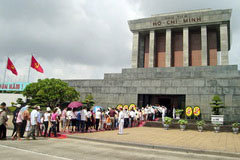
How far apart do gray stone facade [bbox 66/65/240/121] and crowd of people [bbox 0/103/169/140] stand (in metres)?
4.81

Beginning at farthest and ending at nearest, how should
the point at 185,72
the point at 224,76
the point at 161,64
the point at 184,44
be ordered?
the point at 161,64, the point at 184,44, the point at 185,72, the point at 224,76

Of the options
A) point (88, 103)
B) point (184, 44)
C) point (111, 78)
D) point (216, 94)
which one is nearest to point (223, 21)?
point (184, 44)

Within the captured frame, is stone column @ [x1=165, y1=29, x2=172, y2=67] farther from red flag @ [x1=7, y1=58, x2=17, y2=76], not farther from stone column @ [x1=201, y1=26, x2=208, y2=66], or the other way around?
red flag @ [x1=7, y1=58, x2=17, y2=76]

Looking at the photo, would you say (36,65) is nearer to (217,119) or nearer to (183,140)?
(217,119)

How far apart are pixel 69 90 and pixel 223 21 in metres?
25.5

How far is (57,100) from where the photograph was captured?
27453 millimetres

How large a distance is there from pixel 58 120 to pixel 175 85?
52.9ft

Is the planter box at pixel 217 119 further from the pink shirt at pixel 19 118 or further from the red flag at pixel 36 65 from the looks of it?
the red flag at pixel 36 65

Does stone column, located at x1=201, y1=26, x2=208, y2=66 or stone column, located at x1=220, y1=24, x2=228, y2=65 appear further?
stone column, located at x1=201, y1=26, x2=208, y2=66

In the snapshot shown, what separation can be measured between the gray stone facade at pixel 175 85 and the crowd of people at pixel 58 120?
4808 mm

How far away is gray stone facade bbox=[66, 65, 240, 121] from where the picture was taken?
72.1ft

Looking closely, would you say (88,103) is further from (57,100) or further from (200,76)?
(200,76)

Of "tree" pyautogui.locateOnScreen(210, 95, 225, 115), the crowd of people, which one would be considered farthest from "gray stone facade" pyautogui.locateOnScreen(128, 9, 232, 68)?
the crowd of people

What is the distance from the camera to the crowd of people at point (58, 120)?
37.4 ft
